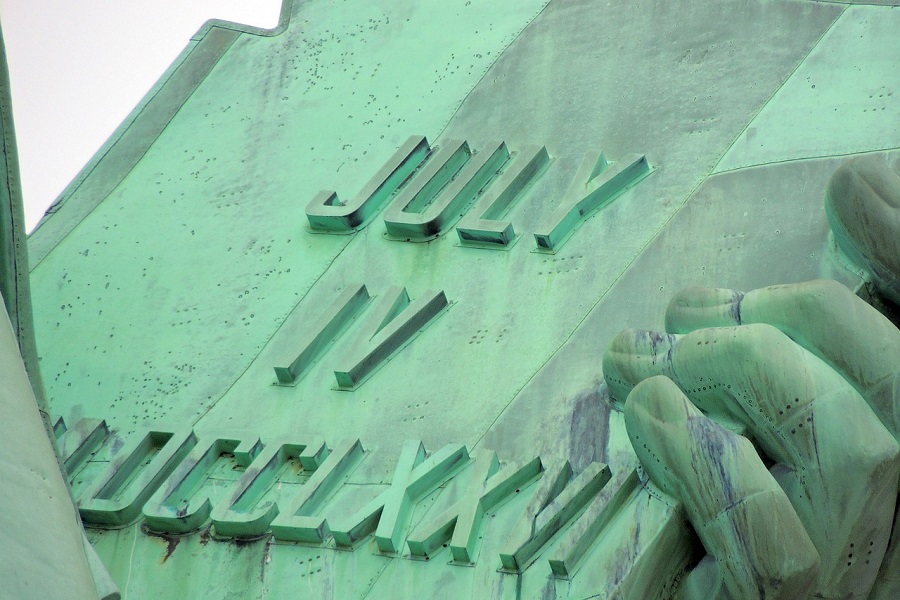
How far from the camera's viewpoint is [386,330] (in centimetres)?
902

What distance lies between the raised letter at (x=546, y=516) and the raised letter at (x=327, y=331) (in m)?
1.86

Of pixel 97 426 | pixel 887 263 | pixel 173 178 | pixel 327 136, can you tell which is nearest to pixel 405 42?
pixel 327 136

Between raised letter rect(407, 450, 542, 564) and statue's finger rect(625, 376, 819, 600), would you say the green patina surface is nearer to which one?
raised letter rect(407, 450, 542, 564)

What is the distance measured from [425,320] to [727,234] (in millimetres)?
1695

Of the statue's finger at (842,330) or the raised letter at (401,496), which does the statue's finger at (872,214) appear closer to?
the statue's finger at (842,330)

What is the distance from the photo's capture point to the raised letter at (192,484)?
327 inches

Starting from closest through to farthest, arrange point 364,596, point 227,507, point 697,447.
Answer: point 697,447 < point 364,596 < point 227,507

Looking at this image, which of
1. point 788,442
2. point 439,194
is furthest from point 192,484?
point 788,442

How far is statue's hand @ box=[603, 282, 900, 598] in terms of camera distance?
678cm

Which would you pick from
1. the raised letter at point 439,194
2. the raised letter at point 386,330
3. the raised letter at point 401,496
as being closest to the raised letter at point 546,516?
the raised letter at point 401,496

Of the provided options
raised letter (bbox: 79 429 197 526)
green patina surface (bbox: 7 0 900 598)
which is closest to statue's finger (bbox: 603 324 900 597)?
green patina surface (bbox: 7 0 900 598)

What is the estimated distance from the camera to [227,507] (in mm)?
8219

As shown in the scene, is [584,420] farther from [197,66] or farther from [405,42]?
[197,66]

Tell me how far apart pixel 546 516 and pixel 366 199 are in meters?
2.96
